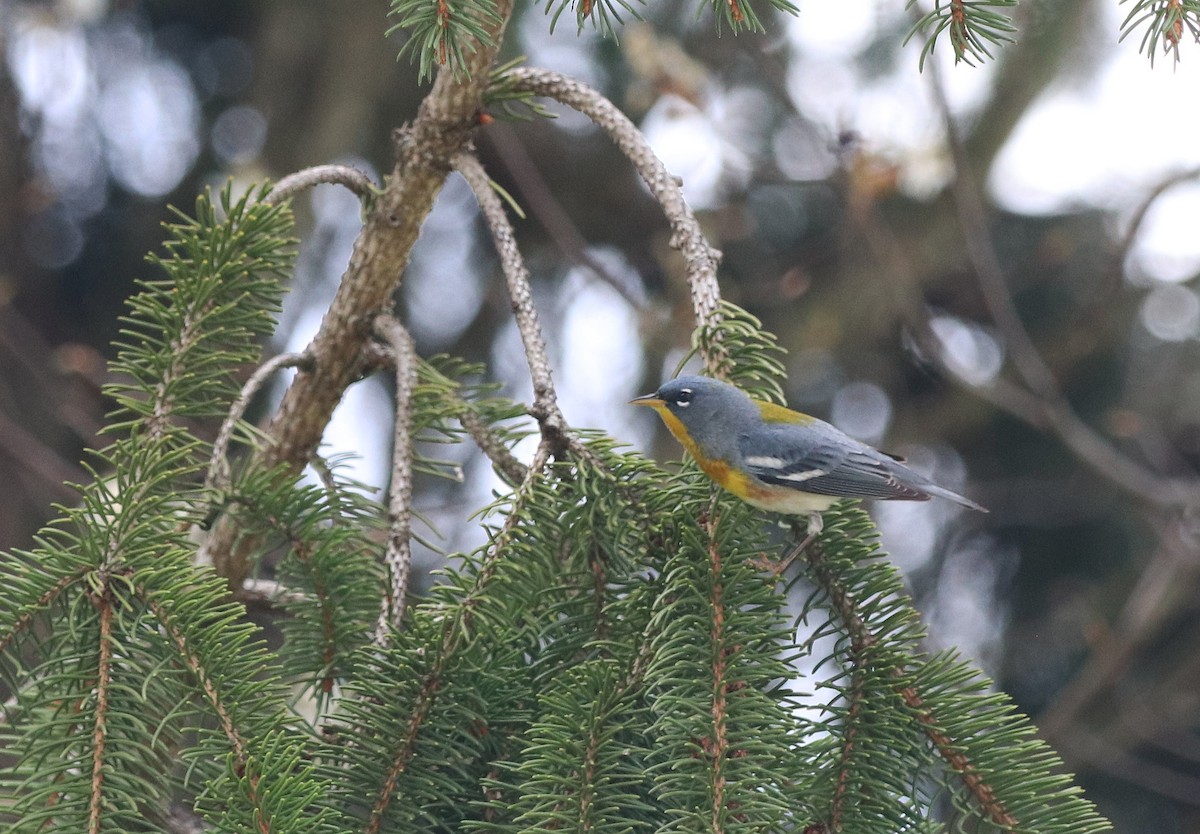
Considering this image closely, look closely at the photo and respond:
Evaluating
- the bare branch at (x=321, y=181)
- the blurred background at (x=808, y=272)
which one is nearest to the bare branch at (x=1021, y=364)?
the blurred background at (x=808, y=272)

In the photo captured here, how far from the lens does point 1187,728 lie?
18.0ft

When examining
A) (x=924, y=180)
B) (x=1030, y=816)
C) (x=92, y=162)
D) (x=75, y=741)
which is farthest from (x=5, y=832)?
(x=924, y=180)

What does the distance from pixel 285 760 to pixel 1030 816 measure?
40.6 inches

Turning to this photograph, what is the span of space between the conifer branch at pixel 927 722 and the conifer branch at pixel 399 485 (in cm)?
71

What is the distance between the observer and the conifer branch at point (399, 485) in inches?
69.9

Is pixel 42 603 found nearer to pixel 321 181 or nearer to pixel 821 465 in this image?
pixel 321 181

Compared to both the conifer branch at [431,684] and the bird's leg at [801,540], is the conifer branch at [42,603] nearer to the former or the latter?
the conifer branch at [431,684]

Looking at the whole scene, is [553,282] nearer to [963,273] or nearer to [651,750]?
[963,273]

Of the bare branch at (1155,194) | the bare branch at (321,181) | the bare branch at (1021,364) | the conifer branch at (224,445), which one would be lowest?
the conifer branch at (224,445)

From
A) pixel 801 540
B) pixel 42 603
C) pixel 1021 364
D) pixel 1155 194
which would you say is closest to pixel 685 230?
pixel 801 540

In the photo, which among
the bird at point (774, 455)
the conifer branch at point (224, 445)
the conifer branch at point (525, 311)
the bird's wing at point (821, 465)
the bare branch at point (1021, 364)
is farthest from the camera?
the bare branch at point (1021, 364)

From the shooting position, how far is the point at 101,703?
1.44 meters

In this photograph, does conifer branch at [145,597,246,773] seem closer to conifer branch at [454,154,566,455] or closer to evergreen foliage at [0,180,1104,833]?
evergreen foliage at [0,180,1104,833]

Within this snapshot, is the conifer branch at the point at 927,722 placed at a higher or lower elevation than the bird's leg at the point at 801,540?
lower
